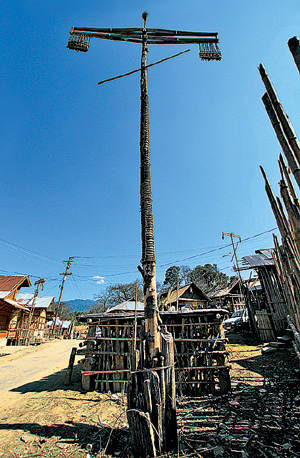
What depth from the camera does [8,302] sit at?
21641 millimetres

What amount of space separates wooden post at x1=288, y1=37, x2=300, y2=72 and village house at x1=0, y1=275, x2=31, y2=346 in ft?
87.4

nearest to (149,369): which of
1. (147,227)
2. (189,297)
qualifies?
(147,227)

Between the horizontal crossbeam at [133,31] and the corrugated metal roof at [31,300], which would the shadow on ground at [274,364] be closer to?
the horizontal crossbeam at [133,31]

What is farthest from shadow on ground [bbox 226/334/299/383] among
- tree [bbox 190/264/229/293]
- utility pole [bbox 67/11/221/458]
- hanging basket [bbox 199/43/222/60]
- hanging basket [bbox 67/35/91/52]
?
tree [bbox 190/264/229/293]

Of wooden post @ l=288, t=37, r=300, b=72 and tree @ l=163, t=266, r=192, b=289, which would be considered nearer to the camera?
wooden post @ l=288, t=37, r=300, b=72

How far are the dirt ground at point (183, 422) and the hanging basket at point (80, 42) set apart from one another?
9.65 metres

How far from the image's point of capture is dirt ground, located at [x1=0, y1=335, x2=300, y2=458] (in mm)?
3600

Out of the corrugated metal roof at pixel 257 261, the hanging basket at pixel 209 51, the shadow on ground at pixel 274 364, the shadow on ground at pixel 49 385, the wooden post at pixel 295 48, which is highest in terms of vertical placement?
the hanging basket at pixel 209 51

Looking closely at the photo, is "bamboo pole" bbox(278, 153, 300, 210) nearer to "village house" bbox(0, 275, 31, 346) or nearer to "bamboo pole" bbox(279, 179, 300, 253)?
"bamboo pole" bbox(279, 179, 300, 253)

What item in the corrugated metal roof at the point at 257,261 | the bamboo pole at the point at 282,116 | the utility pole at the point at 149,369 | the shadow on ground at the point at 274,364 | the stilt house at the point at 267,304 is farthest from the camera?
the corrugated metal roof at the point at 257,261

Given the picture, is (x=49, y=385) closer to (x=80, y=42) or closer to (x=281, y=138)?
(x=281, y=138)

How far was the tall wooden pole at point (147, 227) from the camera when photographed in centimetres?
403

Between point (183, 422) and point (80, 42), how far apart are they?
10491 mm

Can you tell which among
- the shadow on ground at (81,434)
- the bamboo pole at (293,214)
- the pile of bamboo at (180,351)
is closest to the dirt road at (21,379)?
the shadow on ground at (81,434)
